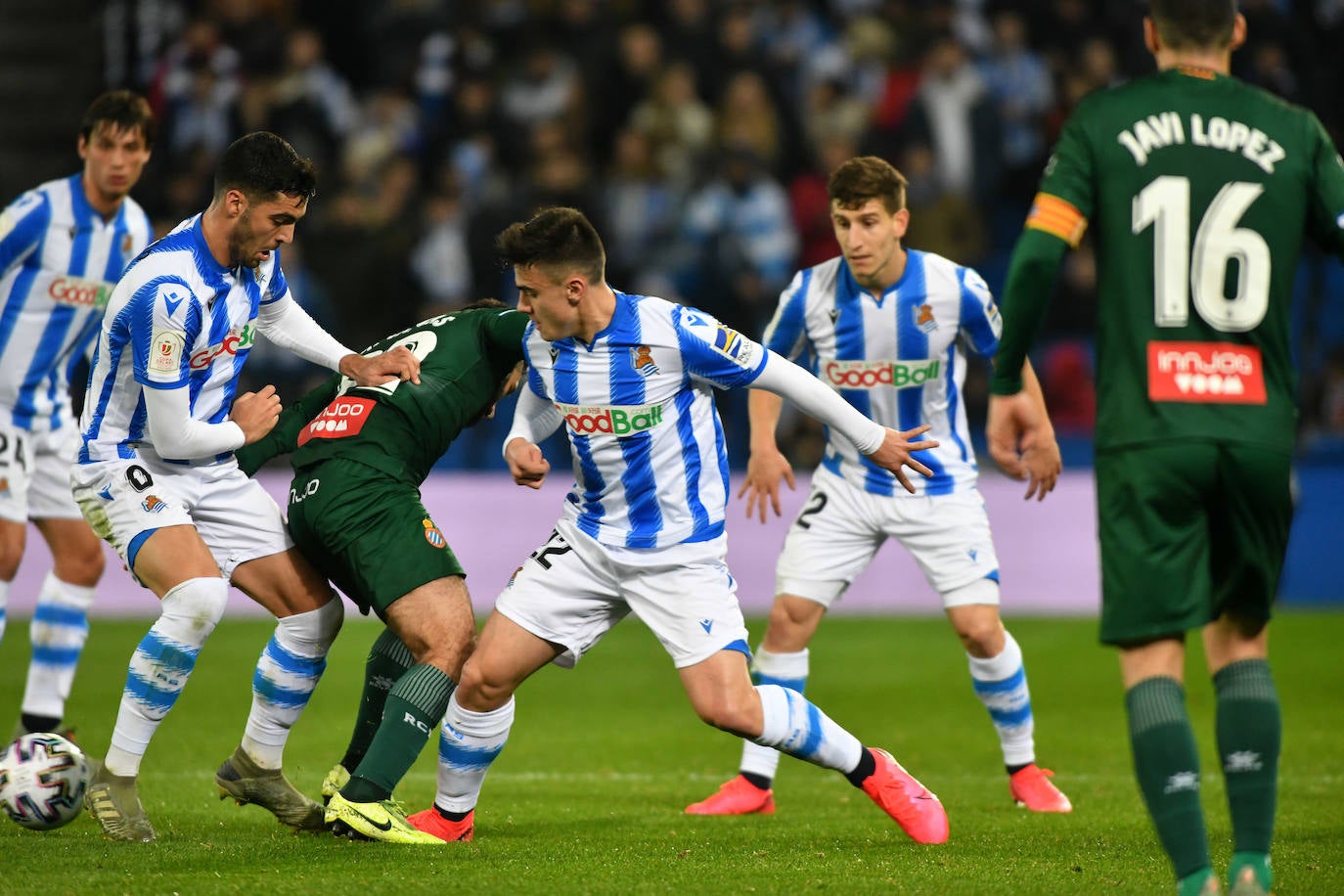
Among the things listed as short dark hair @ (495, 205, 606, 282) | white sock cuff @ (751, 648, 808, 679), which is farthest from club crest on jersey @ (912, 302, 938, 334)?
short dark hair @ (495, 205, 606, 282)

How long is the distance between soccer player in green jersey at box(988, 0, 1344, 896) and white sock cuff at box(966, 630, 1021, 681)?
2328 mm

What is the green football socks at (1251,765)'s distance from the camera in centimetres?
365

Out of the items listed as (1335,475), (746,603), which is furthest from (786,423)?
(1335,475)

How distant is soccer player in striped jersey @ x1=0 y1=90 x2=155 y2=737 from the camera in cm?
648

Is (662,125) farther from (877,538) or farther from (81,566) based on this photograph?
(877,538)

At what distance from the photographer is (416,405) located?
17.4 ft

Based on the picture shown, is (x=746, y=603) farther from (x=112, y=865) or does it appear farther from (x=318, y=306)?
(x=112, y=865)

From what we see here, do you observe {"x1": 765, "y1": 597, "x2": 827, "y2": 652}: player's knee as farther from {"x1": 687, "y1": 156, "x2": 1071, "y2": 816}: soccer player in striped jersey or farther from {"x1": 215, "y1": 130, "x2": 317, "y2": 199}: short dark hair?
{"x1": 215, "y1": 130, "x2": 317, "y2": 199}: short dark hair

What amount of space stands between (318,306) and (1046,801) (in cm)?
879

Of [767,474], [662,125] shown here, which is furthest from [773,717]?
[662,125]

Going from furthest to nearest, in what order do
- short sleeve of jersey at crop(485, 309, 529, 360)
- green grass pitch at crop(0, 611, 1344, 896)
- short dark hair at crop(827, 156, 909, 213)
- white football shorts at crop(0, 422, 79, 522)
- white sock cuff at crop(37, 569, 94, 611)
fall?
white sock cuff at crop(37, 569, 94, 611)
white football shorts at crop(0, 422, 79, 522)
short dark hair at crop(827, 156, 909, 213)
short sleeve of jersey at crop(485, 309, 529, 360)
green grass pitch at crop(0, 611, 1344, 896)

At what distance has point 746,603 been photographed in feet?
38.3

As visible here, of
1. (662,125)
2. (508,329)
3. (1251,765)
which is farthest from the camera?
(662,125)

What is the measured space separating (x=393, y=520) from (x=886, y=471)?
203 cm
